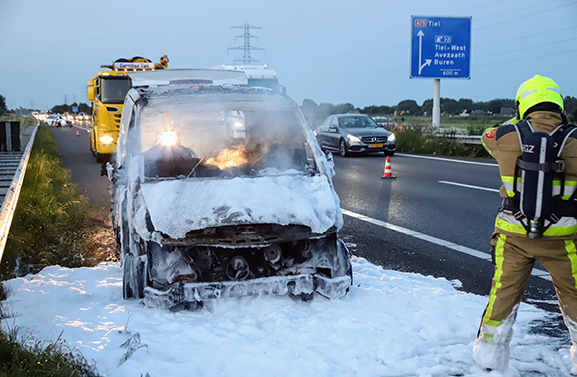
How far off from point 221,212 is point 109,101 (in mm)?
13476

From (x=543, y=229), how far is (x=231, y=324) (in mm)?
2219

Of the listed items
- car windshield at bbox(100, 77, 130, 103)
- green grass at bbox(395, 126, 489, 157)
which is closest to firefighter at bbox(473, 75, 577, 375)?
car windshield at bbox(100, 77, 130, 103)

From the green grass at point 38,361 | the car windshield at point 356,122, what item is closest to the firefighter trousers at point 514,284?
the green grass at point 38,361

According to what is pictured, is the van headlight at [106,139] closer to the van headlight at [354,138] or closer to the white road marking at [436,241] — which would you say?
the van headlight at [354,138]

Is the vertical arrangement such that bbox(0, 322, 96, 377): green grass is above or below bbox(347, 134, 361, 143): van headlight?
below

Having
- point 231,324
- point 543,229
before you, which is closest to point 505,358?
point 543,229

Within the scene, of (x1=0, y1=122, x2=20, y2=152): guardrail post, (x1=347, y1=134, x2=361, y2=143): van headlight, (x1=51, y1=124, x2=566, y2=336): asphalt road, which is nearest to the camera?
(x1=51, y1=124, x2=566, y2=336): asphalt road

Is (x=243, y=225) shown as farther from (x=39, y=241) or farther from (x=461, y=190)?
(x=461, y=190)

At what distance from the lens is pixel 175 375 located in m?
3.49

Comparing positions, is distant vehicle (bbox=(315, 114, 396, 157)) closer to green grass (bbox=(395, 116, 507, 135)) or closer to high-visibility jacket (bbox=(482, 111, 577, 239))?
green grass (bbox=(395, 116, 507, 135))

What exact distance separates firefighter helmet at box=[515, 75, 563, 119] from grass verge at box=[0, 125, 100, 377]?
9.48ft

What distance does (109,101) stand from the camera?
1681 centimetres

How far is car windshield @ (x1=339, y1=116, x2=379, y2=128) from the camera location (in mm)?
21413

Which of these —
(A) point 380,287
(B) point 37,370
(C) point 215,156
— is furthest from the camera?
(C) point 215,156
